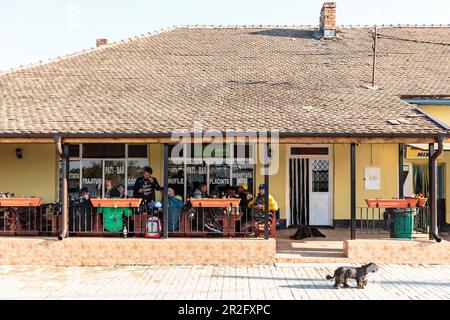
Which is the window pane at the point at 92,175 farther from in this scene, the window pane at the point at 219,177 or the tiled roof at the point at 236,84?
the window pane at the point at 219,177

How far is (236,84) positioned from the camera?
1363 cm

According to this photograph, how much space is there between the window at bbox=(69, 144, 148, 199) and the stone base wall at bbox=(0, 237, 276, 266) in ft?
11.5

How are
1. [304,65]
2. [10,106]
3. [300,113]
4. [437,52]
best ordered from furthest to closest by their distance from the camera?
[437,52] < [304,65] < [10,106] < [300,113]

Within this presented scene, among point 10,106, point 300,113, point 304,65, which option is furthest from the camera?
point 304,65

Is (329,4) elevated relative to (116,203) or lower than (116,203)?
elevated

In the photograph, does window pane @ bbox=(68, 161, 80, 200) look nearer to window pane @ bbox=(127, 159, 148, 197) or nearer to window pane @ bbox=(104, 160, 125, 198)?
window pane @ bbox=(104, 160, 125, 198)

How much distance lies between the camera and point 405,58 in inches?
633

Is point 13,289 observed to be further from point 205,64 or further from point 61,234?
point 205,64

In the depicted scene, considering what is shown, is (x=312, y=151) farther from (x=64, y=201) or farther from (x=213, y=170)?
(x=64, y=201)

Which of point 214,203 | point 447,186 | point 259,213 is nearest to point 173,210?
point 214,203

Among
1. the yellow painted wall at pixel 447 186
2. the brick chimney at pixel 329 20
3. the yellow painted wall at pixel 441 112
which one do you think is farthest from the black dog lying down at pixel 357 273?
the brick chimney at pixel 329 20

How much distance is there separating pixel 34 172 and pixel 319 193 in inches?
310
